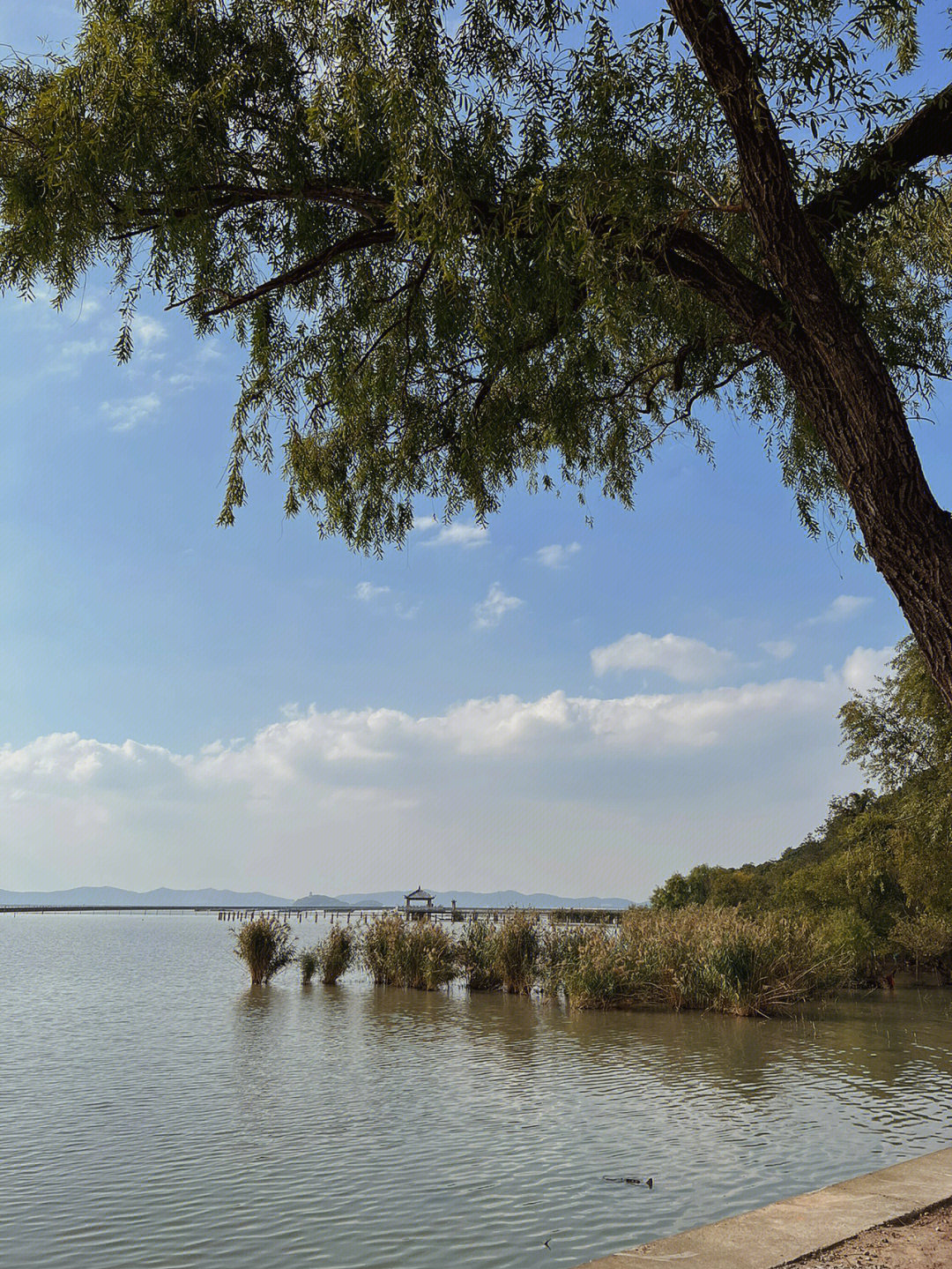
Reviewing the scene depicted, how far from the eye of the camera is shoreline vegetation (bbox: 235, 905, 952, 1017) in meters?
16.5

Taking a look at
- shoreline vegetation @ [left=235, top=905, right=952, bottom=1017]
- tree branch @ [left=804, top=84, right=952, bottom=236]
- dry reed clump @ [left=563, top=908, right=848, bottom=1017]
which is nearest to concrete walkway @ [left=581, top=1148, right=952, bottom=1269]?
tree branch @ [left=804, top=84, right=952, bottom=236]

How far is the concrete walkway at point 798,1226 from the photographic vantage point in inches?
145

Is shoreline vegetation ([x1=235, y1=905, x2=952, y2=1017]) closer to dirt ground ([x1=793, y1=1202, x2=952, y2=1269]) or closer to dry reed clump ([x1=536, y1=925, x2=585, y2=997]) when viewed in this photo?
dry reed clump ([x1=536, y1=925, x2=585, y2=997])

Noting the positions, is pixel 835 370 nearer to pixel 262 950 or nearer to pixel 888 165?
pixel 888 165

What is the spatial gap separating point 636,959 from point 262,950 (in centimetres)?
813

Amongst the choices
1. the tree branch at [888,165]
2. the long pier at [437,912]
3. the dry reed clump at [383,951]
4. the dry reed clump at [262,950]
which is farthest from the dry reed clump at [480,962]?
the tree branch at [888,165]

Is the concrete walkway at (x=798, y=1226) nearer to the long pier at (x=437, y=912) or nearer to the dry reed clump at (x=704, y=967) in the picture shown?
the dry reed clump at (x=704, y=967)

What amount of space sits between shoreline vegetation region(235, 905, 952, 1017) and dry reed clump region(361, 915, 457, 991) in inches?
0.9

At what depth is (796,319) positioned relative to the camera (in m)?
4.27

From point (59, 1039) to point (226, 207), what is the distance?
11981 millimetres

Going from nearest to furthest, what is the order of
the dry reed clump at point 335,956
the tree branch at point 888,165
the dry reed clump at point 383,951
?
1. the tree branch at point 888,165
2. the dry reed clump at point 383,951
3. the dry reed clump at point 335,956

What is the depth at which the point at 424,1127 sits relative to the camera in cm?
838

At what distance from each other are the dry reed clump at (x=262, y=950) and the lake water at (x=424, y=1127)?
15.7ft

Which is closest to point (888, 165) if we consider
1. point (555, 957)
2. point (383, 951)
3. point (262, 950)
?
point (555, 957)
